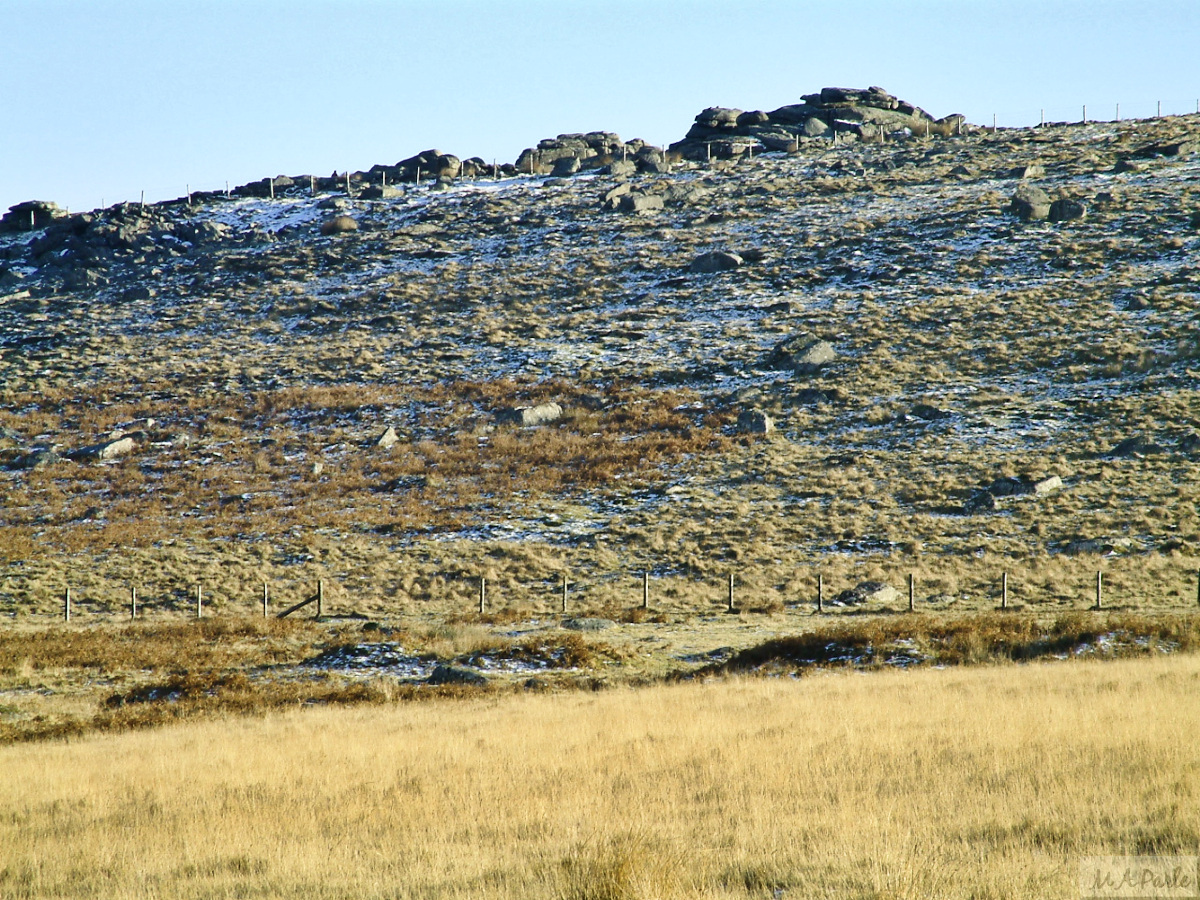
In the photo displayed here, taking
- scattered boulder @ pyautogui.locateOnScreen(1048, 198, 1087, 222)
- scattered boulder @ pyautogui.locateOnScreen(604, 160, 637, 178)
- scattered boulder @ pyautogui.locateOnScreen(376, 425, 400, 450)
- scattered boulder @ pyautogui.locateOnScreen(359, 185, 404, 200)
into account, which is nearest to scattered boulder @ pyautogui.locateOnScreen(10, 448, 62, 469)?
scattered boulder @ pyautogui.locateOnScreen(376, 425, 400, 450)

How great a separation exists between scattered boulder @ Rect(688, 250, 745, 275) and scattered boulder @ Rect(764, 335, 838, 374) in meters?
14.9

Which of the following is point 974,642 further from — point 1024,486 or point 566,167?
point 566,167

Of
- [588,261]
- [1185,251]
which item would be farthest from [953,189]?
[588,261]

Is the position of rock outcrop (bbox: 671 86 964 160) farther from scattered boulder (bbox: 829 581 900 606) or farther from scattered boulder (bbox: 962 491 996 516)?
scattered boulder (bbox: 829 581 900 606)

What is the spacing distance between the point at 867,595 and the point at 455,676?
46.5 ft

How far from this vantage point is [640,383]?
51.2m

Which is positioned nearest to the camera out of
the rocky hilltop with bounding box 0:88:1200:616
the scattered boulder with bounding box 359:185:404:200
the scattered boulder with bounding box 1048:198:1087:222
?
the rocky hilltop with bounding box 0:88:1200:616

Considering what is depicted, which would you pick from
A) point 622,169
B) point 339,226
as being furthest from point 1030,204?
point 339,226

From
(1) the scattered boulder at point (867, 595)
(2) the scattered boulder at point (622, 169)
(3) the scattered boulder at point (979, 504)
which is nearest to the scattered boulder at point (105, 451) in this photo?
(1) the scattered boulder at point (867, 595)

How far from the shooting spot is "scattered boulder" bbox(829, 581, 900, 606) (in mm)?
28516

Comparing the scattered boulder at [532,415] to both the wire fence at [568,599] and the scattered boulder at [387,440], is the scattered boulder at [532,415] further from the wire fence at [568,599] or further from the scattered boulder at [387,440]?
the wire fence at [568,599]

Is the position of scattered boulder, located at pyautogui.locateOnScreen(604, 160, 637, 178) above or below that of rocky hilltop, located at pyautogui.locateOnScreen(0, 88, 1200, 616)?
above

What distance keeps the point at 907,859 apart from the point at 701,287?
59609mm

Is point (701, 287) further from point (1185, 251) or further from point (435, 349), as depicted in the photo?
point (1185, 251)
